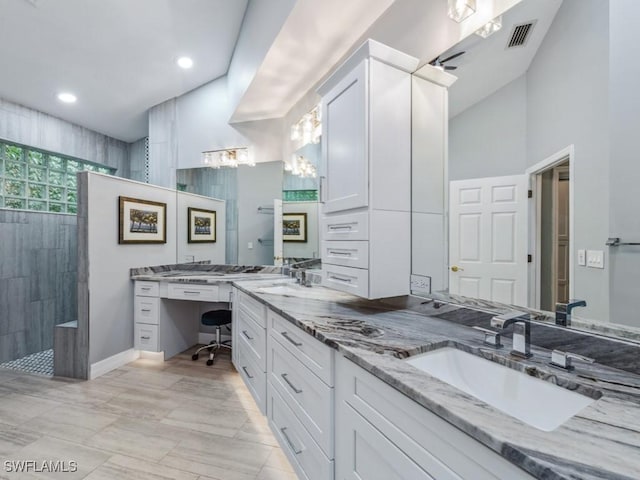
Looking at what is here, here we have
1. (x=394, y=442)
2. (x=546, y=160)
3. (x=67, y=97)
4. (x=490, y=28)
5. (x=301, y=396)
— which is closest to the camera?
(x=394, y=442)

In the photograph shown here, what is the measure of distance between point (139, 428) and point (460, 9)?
2948mm

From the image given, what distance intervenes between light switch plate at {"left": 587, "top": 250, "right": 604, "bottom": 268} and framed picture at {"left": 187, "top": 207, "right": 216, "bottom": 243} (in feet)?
11.4

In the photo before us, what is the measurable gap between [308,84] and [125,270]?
247 cm

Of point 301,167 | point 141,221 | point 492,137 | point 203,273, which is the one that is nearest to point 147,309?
point 203,273

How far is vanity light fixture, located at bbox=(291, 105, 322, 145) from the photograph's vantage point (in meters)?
2.67

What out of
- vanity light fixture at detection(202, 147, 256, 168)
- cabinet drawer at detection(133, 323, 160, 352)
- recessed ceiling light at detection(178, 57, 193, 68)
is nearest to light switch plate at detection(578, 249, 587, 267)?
vanity light fixture at detection(202, 147, 256, 168)

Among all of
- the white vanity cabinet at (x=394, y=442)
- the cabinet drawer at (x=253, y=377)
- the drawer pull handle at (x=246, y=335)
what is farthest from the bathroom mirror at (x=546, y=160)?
the drawer pull handle at (x=246, y=335)

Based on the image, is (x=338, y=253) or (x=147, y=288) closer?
(x=338, y=253)

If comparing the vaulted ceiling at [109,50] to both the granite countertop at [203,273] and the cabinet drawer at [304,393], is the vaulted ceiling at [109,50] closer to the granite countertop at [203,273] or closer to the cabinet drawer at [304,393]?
the granite countertop at [203,273]

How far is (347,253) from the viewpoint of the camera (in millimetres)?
1696

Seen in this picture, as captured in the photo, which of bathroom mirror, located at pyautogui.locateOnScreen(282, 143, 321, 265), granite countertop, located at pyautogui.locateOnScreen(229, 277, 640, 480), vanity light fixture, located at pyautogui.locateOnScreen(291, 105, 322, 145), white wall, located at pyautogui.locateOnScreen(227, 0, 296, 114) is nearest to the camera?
granite countertop, located at pyautogui.locateOnScreen(229, 277, 640, 480)

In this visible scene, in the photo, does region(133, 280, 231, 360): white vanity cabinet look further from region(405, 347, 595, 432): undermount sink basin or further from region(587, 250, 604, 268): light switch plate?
region(587, 250, 604, 268): light switch plate

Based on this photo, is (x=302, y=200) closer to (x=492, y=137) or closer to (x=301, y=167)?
(x=301, y=167)

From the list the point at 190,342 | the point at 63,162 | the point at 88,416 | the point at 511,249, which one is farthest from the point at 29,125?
the point at 511,249
